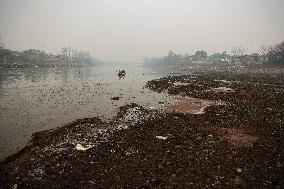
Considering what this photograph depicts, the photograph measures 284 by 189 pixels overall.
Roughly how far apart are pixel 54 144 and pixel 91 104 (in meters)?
12.4

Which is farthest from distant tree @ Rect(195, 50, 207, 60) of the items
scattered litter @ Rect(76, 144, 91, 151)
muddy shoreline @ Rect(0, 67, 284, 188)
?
scattered litter @ Rect(76, 144, 91, 151)

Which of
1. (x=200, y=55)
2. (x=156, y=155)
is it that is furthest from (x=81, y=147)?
(x=200, y=55)

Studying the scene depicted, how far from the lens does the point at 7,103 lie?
987 inches

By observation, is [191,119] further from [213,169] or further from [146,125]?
[213,169]

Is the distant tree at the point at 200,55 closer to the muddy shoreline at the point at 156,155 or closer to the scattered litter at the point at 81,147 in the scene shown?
the muddy shoreline at the point at 156,155

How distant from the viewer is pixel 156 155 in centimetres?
1151

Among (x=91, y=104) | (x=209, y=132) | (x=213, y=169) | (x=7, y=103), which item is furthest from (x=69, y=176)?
(x=7, y=103)

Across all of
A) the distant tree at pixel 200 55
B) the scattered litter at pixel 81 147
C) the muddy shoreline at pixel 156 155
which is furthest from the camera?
the distant tree at pixel 200 55

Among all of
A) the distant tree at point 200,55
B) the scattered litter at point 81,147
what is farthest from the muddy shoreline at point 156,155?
the distant tree at point 200,55

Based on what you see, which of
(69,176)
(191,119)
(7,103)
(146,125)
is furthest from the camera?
(7,103)

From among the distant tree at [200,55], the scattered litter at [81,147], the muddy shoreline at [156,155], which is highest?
the distant tree at [200,55]

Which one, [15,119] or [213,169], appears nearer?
[213,169]

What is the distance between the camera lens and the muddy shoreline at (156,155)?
9344 millimetres

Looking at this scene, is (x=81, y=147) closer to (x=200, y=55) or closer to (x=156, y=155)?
(x=156, y=155)
